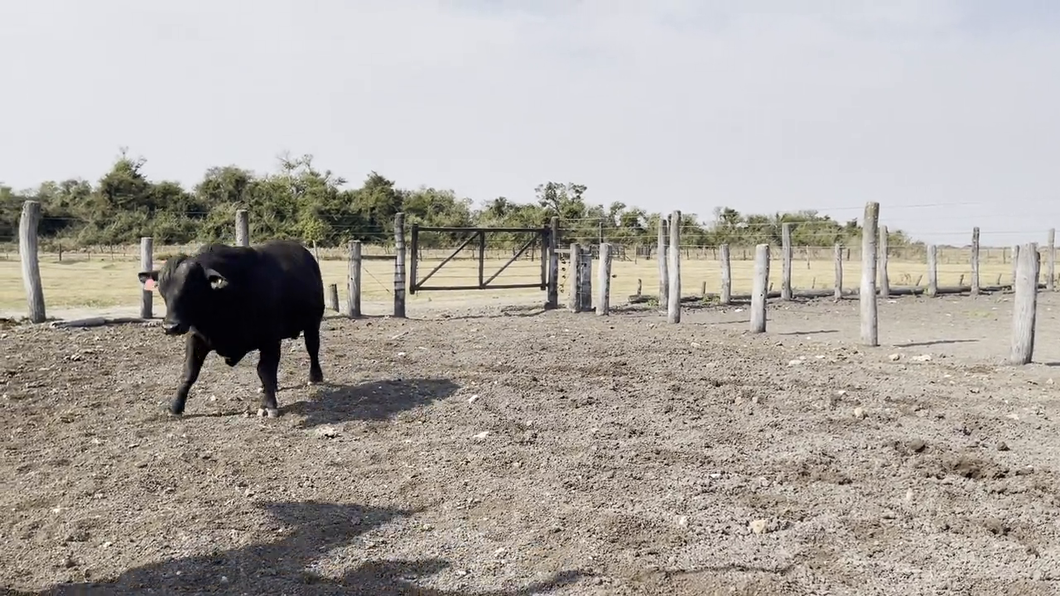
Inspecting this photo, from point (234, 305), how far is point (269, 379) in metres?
0.76

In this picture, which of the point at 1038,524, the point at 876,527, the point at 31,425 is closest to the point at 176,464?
the point at 31,425

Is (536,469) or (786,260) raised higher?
(786,260)

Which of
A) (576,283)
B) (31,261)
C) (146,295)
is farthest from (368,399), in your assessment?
(576,283)

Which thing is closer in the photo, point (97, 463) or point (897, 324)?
point (97, 463)

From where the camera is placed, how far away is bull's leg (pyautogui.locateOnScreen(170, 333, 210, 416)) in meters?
7.61

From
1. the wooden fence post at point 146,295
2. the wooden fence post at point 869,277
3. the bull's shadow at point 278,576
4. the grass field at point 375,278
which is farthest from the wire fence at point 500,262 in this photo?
the bull's shadow at point 278,576

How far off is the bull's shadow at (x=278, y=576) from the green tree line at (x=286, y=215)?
1380 inches

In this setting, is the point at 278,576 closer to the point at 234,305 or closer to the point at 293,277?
the point at 234,305

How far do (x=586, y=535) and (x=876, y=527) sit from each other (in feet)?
5.33

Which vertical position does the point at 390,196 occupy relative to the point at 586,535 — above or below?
above

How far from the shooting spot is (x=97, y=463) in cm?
614

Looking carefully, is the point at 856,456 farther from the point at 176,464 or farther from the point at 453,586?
the point at 176,464

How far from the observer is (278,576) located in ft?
14.0

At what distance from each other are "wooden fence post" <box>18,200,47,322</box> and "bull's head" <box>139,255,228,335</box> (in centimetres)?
701
